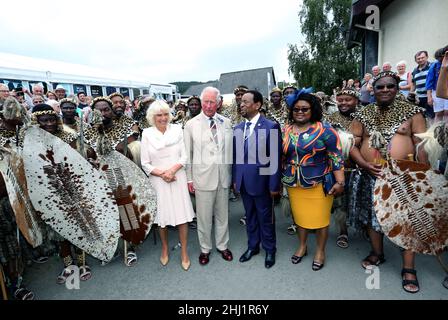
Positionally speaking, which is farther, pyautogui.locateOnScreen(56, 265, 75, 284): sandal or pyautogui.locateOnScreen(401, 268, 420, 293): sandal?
pyautogui.locateOnScreen(56, 265, 75, 284): sandal

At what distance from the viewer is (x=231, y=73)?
42750 mm

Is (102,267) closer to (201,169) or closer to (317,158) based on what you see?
(201,169)

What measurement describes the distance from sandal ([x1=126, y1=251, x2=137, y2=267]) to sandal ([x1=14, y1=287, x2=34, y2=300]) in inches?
34.9

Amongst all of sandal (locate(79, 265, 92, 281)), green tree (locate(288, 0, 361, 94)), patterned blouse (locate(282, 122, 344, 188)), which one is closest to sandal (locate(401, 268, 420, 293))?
patterned blouse (locate(282, 122, 344, 188))

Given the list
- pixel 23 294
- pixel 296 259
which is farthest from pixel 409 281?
pixel 23 294

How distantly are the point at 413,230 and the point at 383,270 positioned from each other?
24.8 inches

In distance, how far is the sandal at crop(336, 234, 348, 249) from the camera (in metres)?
3.23

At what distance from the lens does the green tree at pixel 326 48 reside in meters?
21.2

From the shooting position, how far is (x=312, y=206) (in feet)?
8.94

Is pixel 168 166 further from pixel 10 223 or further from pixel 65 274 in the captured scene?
pixel 65 274

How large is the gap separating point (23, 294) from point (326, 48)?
2369 centimetres

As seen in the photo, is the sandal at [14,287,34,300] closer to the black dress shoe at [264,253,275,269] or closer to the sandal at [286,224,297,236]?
the black dress shoe at [264,253,275,269]

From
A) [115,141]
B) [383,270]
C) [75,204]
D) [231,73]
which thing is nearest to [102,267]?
[75,204]

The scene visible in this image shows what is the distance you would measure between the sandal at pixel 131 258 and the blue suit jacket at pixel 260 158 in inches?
58.7
